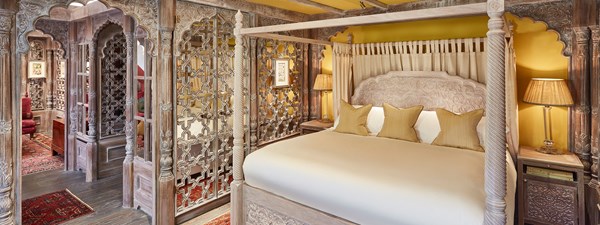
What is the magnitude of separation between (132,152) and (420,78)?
341cm

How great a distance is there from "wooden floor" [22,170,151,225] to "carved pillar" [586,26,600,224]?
4101mm

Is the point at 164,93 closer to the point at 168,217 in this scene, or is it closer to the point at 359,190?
the point at 168,217

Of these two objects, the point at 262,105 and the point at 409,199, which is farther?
the point at 262,105

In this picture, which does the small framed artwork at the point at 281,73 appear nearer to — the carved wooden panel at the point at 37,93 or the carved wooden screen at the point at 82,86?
the carved wooden screen at the point at 82,86

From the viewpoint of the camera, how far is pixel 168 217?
3275 mm

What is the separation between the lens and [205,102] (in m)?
3.60

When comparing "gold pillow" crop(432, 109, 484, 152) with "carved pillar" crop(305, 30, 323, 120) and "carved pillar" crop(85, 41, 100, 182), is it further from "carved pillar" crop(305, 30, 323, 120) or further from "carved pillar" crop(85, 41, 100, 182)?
"carved pillar" crop(85, 41, 100, 182)

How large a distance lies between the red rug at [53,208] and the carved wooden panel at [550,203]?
4412 mm

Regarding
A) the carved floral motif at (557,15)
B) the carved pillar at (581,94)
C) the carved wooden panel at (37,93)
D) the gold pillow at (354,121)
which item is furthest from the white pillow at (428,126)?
the carved wooden panel at (37,93)

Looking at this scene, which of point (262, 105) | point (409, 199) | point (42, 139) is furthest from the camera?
point (42, 139)

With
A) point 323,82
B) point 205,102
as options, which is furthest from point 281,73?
point 205,102

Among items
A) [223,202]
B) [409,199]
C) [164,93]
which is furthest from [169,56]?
[409,199]

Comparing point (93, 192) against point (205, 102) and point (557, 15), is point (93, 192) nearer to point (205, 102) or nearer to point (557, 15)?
point (205, 102)

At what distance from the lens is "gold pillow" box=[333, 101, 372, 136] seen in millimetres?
3680
